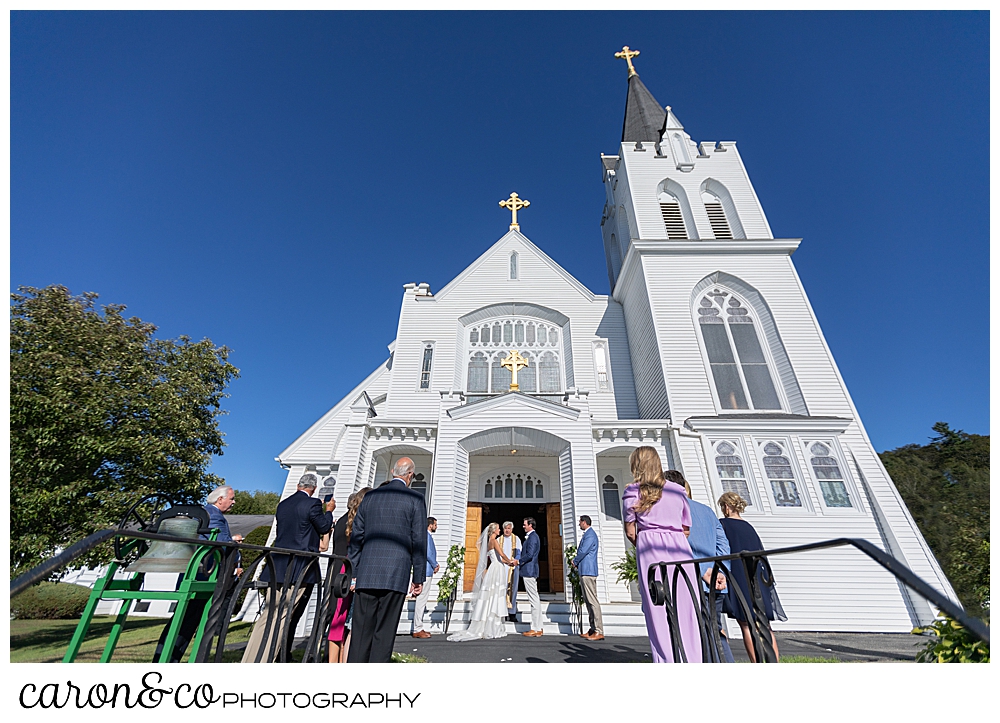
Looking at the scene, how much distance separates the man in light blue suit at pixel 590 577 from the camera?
761 cm

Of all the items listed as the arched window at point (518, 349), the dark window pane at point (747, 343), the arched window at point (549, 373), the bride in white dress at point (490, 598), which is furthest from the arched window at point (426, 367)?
the dark window pane at point (747, 343)

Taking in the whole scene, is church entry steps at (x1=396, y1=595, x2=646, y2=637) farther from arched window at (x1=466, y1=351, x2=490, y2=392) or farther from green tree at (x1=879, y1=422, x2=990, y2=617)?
arched window at (x1=466, y1=351, x2=490, y2=392)

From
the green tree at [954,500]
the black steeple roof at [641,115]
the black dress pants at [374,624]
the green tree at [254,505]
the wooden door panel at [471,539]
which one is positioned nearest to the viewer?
the black dress pants at [374,624]

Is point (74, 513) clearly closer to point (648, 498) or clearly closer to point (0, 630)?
point (0, 630)

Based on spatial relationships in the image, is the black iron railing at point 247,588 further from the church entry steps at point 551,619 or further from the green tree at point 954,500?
the church entry steps at point 551,619

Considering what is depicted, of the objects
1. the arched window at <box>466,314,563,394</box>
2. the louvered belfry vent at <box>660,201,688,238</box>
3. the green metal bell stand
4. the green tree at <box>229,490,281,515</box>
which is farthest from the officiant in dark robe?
the green tree at <box>229,490,281,515</box>

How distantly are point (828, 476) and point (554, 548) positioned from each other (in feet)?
23.9

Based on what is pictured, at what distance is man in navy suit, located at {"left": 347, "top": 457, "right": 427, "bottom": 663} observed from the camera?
342 cm

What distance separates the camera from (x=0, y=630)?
7.80 ft

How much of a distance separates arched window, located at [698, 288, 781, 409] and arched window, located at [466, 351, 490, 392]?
23.6ft

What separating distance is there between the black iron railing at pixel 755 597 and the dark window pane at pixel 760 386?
1086 cm

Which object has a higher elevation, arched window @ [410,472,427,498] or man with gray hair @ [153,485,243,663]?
arched window @ [410,472,427,498]

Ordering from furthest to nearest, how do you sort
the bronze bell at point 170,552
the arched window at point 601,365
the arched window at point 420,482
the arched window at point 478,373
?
the arched window at point 478,373, the arched window at point 601,365, the arched window at point 420,482, the bronze bell at point 170,552

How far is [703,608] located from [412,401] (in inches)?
479
